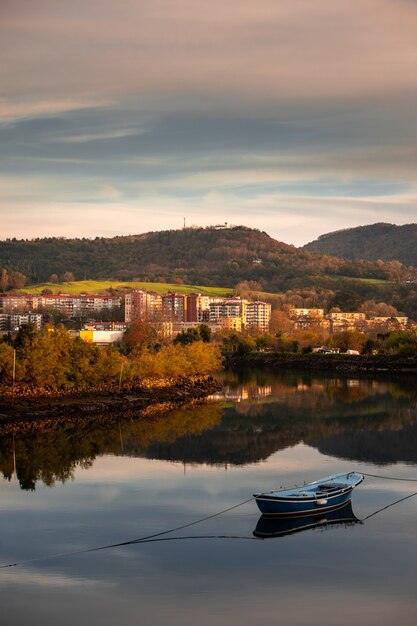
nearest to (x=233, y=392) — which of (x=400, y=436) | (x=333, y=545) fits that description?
(x=400, y=436)

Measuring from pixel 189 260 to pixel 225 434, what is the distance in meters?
119

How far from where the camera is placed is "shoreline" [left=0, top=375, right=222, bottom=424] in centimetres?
2938

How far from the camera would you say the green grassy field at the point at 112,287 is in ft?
378

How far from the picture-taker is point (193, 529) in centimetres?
1611

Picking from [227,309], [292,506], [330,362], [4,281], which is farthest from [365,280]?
[292,506]

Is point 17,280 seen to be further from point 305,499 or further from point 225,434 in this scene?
point 305,499

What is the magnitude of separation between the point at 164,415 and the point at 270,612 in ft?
63.4

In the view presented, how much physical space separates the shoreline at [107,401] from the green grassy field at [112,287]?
75416 millimetres

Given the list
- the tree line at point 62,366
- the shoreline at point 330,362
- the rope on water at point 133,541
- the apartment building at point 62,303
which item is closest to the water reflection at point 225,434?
the tree line at point 62,366

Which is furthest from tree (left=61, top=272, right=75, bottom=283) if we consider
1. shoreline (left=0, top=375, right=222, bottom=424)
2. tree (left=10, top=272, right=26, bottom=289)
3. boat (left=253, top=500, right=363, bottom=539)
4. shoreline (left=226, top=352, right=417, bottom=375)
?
boat (left=253, top=500, right=363, bottom=539)

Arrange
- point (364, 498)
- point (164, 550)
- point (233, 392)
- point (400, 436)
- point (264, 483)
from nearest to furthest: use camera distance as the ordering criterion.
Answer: point (164, 550)
point (364, 498)
point (264, 483)
point (400, 436)
point (233, 392)

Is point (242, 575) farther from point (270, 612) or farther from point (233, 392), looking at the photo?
point (233, 392)

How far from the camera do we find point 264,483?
1998cm

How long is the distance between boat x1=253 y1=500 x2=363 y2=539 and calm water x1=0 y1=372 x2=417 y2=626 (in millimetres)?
166
